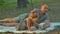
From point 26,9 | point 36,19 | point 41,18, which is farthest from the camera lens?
point 26,9

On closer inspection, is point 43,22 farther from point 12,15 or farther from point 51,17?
point 12,15

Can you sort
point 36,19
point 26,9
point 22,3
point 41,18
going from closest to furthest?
1. point 36,19
2. point 41,18
3. point 26,9
4. point 22,3

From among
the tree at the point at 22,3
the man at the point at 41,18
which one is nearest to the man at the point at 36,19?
the man at the point at 41,18

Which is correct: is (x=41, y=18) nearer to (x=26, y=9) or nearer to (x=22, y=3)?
(x=26, y=9)

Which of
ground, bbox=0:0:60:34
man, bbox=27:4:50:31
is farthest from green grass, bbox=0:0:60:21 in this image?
man, bbox=27:4:50:31

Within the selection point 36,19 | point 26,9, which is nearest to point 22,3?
point 26,9

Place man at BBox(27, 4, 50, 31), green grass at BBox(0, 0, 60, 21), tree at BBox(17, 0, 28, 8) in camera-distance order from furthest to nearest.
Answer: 1. tree at BBox(17, 0, 28, 8)
2. green grass at BBox(0, 0, 60, 21)
3. man at BBox(27, 4, 50, 31)

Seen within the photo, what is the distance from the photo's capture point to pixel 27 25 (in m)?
5.49

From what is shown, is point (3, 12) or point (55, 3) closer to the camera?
point (55, 3)

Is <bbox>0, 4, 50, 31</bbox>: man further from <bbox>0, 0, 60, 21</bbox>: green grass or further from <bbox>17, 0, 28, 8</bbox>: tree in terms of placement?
<bbox>17, 0, 28, 8</bbox>: tree

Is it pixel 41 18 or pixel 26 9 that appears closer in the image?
pixel 41 18

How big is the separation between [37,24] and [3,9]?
1.94 metres

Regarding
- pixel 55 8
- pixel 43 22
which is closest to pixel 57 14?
pixel 55 8

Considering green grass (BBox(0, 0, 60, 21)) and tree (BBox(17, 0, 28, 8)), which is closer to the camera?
green grass (BBox(0, 0, 60, 21))
